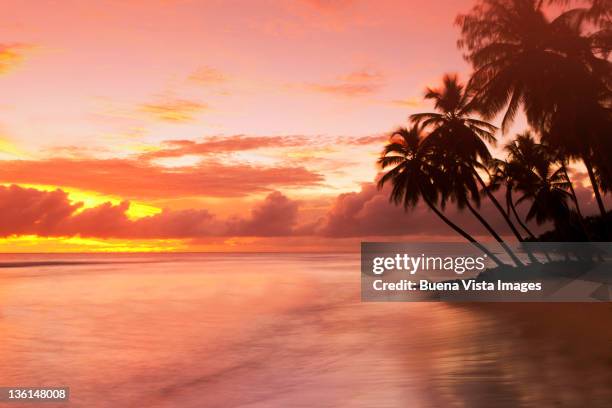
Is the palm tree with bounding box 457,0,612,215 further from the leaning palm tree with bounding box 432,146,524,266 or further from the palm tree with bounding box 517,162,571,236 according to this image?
the palm tree with bounding box 517,162,571,236

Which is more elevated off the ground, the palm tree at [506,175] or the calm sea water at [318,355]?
the palm tree at [506,175]

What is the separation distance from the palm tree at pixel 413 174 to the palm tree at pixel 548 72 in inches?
363

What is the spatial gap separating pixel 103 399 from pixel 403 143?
94.8 feet

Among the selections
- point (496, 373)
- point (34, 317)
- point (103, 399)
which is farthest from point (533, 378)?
point (34, 317)

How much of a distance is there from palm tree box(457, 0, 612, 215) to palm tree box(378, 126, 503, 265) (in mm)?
9228

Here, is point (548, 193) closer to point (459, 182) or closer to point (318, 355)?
point (459, 182)

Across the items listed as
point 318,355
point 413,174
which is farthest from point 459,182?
point 318,355

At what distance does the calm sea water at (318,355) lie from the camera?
9.55 metres

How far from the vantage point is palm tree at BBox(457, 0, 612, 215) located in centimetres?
2059

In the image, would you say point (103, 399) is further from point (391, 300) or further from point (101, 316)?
point (391, 300)

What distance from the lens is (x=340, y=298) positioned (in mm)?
32625

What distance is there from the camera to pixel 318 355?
568 inches

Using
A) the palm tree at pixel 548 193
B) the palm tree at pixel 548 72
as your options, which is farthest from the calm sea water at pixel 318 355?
the palm tree at pixel 548 193

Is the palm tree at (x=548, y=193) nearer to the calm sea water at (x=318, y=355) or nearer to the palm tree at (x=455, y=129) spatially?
the palm tree at (x=455, y=129)
